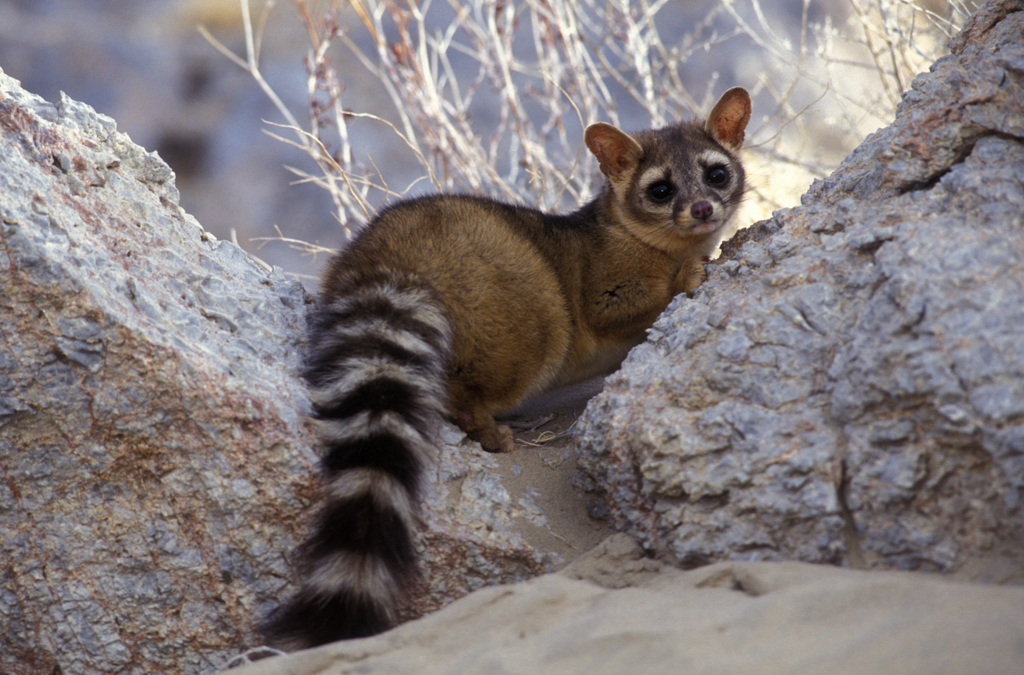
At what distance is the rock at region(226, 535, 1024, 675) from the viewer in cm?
182

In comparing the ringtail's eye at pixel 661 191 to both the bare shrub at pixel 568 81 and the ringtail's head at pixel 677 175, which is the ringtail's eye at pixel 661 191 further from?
the bare shrub at pixel 568 81

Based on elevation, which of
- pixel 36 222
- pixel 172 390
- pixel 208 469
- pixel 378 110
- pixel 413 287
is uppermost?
pixel 378 110

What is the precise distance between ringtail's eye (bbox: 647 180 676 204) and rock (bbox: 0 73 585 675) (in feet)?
7.45

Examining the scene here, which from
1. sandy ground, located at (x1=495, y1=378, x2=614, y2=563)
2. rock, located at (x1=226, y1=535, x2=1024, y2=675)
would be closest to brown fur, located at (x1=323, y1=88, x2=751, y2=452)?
sandy ground, located at (x1=495, y1=378, x2=614, y2=563)

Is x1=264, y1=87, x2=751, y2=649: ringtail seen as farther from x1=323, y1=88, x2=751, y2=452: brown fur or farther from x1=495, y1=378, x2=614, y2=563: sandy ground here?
x1=495, y1=378, x2=614, y2=563: sandy ground

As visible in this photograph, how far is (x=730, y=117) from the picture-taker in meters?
4.92

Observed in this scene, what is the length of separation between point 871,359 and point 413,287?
78.5 inches

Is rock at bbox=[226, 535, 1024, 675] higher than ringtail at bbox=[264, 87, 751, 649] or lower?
lower

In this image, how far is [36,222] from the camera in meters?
3.06

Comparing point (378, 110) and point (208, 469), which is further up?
point (378, 110)

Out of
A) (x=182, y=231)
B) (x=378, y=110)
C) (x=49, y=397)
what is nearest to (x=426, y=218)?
(x=182, y=231)

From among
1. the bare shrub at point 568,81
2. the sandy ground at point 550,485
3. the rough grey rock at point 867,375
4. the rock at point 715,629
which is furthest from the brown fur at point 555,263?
the rock at point 715,629

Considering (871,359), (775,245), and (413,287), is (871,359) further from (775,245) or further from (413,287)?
(413,287)

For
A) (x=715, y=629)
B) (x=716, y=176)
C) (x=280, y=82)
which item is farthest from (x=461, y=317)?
(x=280, y=82)
